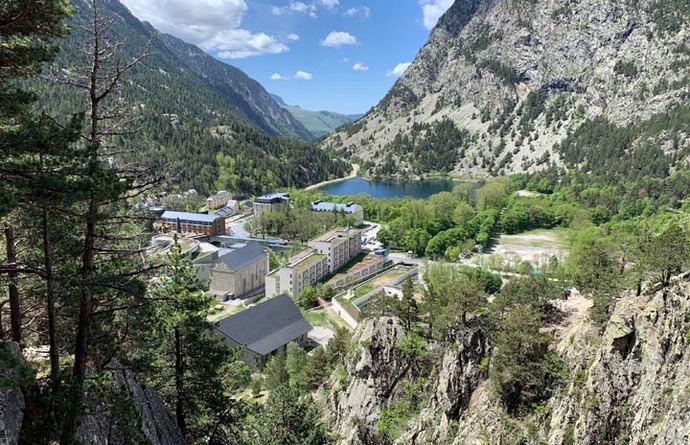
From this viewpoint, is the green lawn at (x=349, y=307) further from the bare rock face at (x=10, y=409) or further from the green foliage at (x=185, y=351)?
the bare rock face at (x=10, y=409)

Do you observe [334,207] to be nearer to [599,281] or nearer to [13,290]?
[599,281]

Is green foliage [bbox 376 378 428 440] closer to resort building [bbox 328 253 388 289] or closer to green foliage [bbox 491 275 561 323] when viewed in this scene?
green foliage [bbox 491 275 561 323]

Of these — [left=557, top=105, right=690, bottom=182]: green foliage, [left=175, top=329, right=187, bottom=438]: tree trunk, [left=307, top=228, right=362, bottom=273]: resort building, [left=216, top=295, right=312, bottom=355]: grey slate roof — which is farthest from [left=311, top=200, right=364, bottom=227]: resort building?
[left=175, top=329, right=187, bottom=438]: tree trunk

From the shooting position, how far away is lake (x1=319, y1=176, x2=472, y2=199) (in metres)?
153

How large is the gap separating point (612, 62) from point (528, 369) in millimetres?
179238

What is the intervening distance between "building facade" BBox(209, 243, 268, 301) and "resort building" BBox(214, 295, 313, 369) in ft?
48.3

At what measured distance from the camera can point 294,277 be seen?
5938cm

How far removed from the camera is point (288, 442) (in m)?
15.2

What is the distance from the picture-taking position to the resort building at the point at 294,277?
59.4 meters

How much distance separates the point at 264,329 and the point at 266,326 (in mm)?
396

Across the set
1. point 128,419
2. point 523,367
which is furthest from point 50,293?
point 523,367

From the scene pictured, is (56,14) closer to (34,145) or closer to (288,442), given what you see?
(34,145)

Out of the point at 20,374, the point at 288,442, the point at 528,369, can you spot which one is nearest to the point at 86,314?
the point at 20,374

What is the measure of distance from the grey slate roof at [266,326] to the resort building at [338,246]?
21880 mm
